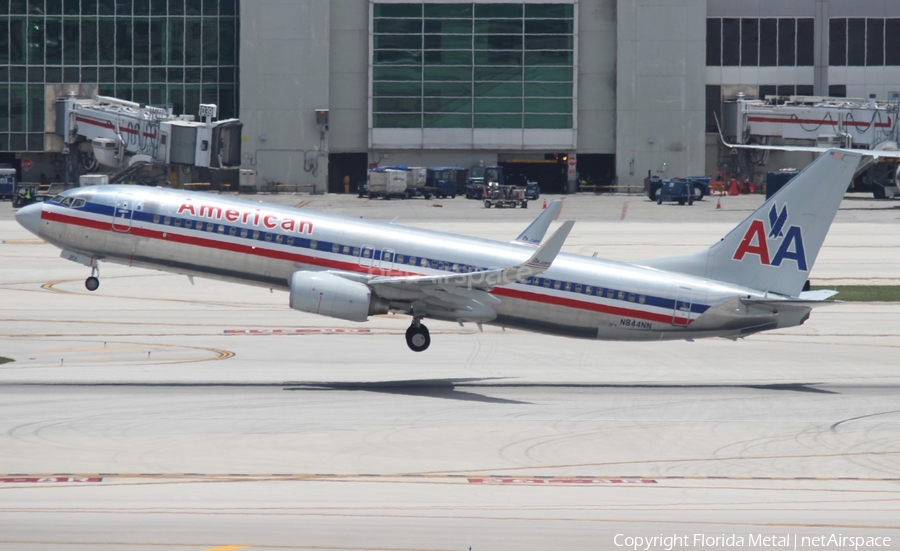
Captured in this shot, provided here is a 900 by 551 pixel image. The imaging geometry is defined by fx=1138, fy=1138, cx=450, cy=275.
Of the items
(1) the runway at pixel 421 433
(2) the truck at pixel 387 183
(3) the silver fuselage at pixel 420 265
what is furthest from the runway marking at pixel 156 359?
(2) the truck at pixel 387 183

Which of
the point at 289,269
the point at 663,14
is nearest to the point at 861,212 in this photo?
the point at 663,14

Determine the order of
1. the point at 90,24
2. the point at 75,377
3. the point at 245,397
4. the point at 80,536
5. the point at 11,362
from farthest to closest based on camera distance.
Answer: the point at 90,24 < the point at 11,362 < the point at 75,377 < the point at 245,397 < the point at 80,536

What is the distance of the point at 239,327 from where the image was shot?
5416 centimetres

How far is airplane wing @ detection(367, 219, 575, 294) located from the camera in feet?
125

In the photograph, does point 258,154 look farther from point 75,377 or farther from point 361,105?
point 75,377

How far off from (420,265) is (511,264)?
342cm

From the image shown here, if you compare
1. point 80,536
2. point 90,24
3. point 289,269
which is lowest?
point 80,536

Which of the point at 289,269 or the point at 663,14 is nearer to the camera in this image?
the point at 289,269

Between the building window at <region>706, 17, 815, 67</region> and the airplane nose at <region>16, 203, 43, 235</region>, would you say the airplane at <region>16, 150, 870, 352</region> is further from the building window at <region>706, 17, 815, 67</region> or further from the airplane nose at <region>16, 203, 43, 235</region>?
the building window at <region>706, 17, 815, 67</region>

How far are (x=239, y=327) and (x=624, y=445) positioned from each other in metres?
26.3

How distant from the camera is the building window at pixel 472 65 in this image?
13300 centimetres

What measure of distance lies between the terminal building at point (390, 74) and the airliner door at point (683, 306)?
9489cm

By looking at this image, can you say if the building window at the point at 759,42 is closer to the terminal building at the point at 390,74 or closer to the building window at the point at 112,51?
the terminal building at the point at 390,74

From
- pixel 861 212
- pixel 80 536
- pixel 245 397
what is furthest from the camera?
pixel 861 212
